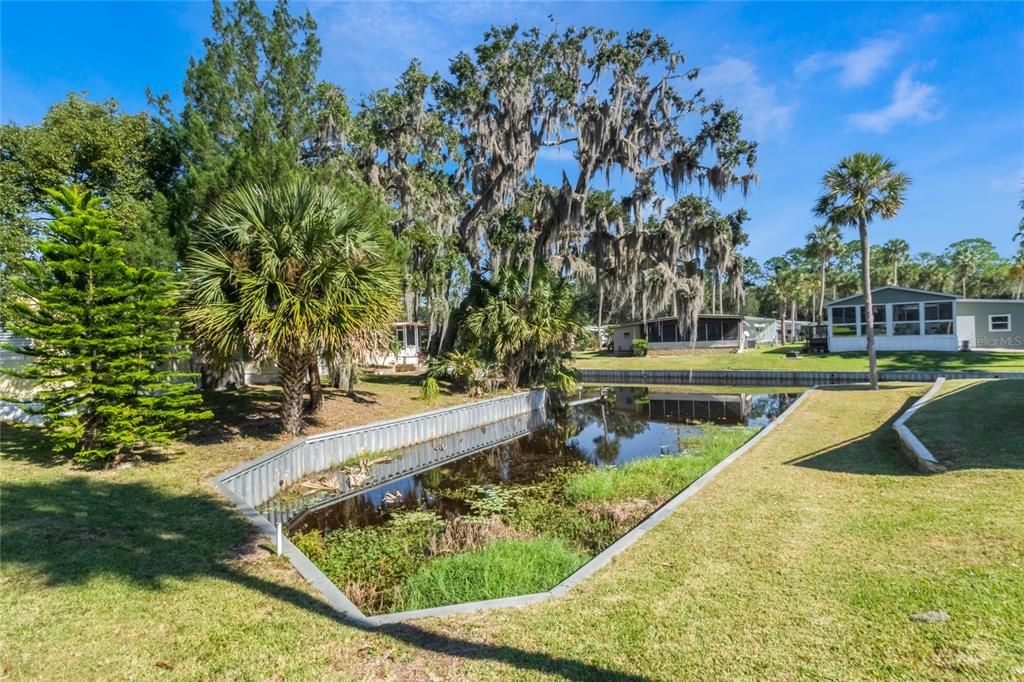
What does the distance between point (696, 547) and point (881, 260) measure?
63.1 metres

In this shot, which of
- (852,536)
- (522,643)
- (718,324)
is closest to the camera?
(522,643)

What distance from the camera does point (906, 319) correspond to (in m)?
27.5

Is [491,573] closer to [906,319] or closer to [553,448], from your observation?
[553,448]

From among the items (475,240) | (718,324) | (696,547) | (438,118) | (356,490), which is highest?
(438,118)

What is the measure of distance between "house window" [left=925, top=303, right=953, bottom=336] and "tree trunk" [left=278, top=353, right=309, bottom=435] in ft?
100

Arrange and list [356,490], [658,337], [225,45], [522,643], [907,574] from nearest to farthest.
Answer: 1. [522,643]
2. [907,574]
3. [356,490]
4. [225,45]
5. [658,337]

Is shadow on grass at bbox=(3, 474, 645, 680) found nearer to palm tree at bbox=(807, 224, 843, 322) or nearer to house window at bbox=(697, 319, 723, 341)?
house window at bbox=(697, 319, 723, 341)

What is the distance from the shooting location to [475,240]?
20078 millimetres

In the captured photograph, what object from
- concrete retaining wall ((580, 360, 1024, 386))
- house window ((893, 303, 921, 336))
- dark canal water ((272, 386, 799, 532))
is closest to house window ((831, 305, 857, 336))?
house window ((893, 303, 921, 336))

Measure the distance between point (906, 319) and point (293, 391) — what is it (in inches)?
1204

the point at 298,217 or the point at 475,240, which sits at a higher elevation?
the point at 475,240

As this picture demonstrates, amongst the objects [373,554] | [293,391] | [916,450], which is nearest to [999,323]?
[916,450]

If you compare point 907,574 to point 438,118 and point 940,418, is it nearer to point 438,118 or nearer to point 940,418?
point 940,418

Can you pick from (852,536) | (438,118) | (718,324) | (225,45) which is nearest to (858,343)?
(718,324)
